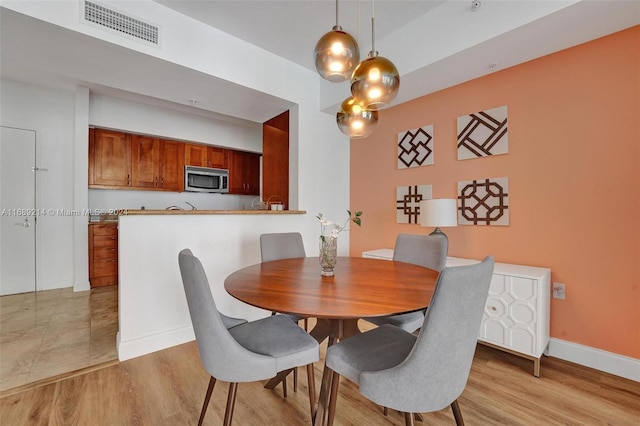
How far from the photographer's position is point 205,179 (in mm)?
4832

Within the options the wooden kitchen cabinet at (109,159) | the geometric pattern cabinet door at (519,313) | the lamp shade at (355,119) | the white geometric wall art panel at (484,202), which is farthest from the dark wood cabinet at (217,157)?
the geometric pattern cabinet door at (519,313)

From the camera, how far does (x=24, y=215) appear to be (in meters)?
3.51

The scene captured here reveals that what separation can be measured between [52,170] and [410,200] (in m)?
4.50

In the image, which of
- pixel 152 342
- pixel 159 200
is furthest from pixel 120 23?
pixel 159 200

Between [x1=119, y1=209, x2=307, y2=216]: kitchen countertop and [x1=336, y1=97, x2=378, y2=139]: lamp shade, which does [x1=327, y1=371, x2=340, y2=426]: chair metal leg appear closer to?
[x1=336, y1=97, x2=378, y2=139]: lamp shade

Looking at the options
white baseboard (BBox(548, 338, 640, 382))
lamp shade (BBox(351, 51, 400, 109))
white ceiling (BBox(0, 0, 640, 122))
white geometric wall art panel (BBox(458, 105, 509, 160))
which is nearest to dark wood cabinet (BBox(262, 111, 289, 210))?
white ceiling (BBox(0, 0, 640, 122))

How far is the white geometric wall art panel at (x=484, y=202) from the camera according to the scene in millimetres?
2404

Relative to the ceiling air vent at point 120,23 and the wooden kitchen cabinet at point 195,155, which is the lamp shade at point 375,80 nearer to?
the ceiling air vent at point 120,23

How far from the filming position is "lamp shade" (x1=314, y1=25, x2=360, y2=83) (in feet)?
4.72

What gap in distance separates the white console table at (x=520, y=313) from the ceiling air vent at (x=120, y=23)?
3.19m

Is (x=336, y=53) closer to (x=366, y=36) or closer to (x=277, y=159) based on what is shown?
(x=366, y=36)

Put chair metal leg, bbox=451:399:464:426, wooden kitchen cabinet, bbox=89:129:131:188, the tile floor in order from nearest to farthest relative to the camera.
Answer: chair metal leg, bbox=451:399:464:426
the tile floor
wooden kitchen cabinet, bbox=89:129:131:188

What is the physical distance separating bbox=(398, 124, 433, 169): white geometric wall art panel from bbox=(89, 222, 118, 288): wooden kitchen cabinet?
12.9ft

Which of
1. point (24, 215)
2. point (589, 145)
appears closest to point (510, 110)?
point (589, 145)
